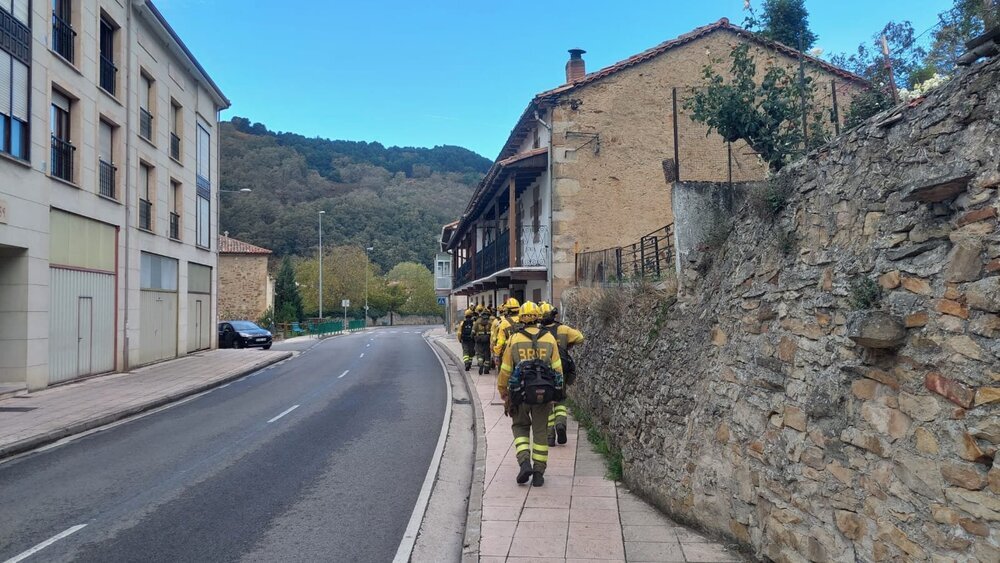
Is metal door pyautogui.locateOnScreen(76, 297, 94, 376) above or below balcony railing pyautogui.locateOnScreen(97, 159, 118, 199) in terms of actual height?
below

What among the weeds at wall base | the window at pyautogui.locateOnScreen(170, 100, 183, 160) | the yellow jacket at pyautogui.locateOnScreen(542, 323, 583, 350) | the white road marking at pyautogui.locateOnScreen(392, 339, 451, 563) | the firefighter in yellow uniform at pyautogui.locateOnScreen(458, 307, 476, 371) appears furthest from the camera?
the window at pyautogui.locateOnScreen(170, 100, 183, 160)

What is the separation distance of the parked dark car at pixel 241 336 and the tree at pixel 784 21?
25.4 metres

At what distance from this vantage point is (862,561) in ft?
10.8

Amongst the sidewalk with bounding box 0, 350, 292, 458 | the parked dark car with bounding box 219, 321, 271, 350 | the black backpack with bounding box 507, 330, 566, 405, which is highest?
the black backpack with bounding box 507, 330, 566, 405

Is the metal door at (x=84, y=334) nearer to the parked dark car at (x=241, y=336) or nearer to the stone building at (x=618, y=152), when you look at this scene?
the stone building at (x=618, y=152)

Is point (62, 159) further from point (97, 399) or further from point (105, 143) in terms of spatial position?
point (97, 399)

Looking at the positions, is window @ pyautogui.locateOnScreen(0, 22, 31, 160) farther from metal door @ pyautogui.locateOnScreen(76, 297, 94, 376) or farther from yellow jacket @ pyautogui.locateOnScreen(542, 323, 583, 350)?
yellow jacket @ pyautogui.locateOnScreen(542, 323, 583, 350)

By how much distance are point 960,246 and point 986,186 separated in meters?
0.27

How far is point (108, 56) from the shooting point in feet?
59.2

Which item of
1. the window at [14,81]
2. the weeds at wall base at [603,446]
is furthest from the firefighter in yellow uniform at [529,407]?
the window at [14,81]

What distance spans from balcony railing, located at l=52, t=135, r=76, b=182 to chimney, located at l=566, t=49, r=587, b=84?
13.7 meters

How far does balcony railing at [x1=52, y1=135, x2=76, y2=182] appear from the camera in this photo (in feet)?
49.8

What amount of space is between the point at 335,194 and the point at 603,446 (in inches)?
3576

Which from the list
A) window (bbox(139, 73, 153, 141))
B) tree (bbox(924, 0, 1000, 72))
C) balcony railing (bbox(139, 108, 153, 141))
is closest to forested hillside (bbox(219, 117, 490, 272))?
window (bbox(139, 73, 153, 141))
